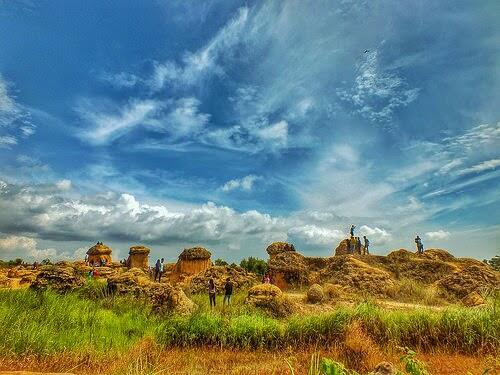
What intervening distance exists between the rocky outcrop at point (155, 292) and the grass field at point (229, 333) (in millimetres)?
1741

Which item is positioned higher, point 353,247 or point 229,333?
point 353,247

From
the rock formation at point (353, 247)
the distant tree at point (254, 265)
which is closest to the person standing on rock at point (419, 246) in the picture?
the rock formation at point (353, 247)

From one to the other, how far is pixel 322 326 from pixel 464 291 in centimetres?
1481

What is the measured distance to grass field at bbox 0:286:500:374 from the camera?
9.41 meters

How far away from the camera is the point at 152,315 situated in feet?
49.6

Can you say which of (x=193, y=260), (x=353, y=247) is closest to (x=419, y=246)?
(x=353, y=247)

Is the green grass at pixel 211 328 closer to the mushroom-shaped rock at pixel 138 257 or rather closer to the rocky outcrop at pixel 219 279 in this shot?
the rocky outcrop at pixel 219 279

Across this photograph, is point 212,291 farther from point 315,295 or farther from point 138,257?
point 138,257

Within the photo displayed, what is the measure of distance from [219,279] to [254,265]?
81.3 feet

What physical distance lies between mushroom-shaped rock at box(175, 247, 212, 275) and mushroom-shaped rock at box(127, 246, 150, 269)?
954 centimetres

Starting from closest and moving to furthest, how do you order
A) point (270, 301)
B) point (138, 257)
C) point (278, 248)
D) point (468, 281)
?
point (270, 301) < point (468, 281) < point (278, 248) < point (138, 257)

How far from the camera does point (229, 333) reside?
1282 centimetres

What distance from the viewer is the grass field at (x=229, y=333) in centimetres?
941

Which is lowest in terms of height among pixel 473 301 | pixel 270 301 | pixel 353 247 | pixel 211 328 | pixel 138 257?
pixel 211 328
